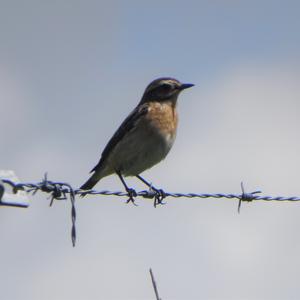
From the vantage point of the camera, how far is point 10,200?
546cm

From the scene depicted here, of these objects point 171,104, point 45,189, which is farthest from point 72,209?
point 171,104

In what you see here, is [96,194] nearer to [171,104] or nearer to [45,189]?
[45,189]

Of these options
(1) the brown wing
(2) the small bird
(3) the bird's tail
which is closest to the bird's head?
(2) the small bird

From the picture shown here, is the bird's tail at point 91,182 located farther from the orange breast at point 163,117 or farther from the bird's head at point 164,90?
the bird's head at point 164,90

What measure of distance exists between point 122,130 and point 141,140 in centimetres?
58

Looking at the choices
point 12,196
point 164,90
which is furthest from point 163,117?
point 12,196

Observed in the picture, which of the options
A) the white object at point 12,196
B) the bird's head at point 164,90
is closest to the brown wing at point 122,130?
the bird's head at point 164,90

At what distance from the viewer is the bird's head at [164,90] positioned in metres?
13.7

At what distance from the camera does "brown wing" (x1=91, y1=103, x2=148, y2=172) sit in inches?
508

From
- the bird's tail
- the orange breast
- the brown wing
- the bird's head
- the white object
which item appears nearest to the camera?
the white object

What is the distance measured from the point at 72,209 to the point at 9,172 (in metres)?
0.99

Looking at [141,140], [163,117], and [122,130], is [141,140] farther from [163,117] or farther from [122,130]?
[163,117]

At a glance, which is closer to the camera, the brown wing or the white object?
the white object

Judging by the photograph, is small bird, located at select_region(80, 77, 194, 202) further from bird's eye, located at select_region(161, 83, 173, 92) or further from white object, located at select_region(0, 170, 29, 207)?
white object, located at select_region(0, 170, 29, 207)
